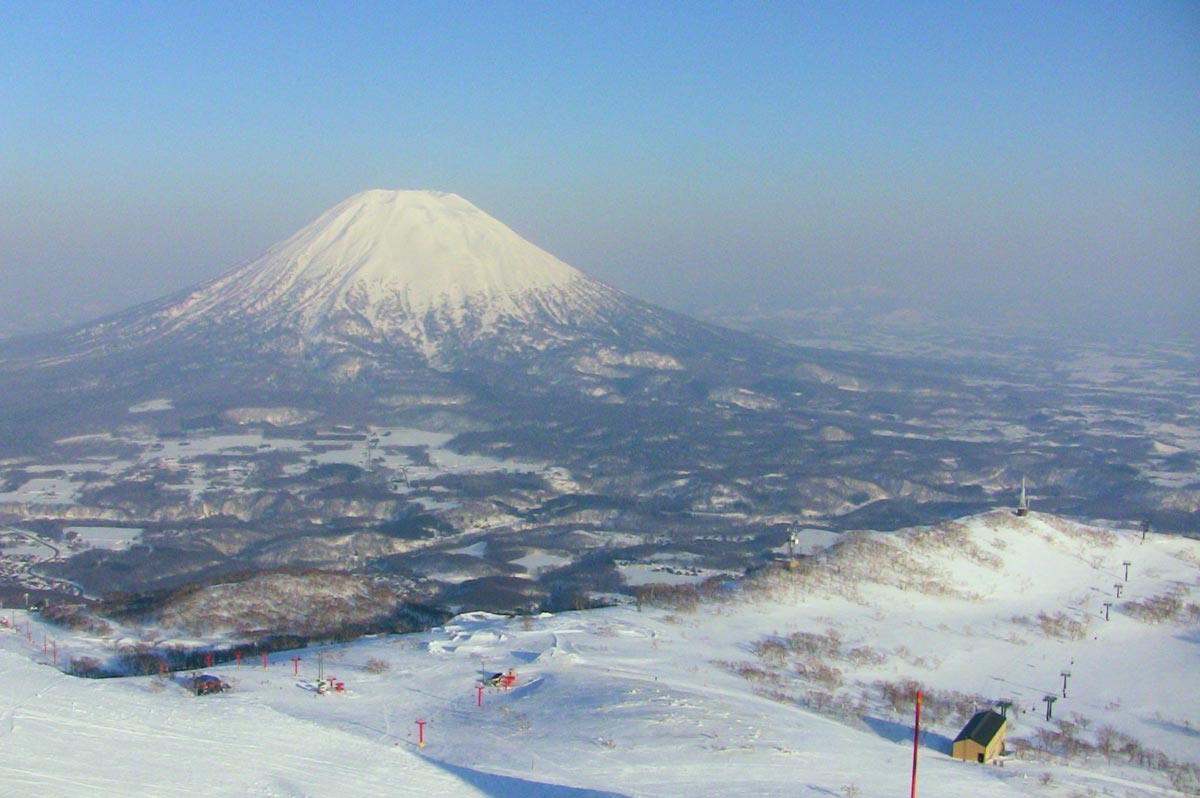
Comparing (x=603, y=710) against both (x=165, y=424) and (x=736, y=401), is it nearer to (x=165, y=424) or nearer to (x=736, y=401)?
(x=165, y=424)

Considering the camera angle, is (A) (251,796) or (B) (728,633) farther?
(B) (728,633)

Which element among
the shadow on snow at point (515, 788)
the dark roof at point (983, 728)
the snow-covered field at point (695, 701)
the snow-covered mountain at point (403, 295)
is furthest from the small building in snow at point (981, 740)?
the snow-covered mountain at point (403, 295)

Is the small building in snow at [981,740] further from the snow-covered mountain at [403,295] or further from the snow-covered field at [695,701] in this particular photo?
the snow-covered mountain at [403,295]

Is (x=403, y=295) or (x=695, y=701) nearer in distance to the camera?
(x=695, y=701)

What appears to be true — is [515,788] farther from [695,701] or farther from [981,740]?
[981,740]

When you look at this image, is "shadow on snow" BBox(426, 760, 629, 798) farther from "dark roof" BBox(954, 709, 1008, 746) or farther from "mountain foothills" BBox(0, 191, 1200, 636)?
"mountain foothills" BBox(0, 191, 1200, 636)

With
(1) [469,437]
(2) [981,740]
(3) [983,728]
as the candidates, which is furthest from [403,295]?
(2) [981,740]

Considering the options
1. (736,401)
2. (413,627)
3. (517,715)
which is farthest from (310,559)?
(736,401)
